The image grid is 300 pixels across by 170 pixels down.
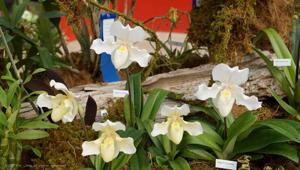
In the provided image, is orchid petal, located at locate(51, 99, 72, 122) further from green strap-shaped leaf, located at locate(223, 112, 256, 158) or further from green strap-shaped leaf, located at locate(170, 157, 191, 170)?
green strap-shaped leaf, located at locate(223, 112, 256, 158)

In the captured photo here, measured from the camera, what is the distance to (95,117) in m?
1.60

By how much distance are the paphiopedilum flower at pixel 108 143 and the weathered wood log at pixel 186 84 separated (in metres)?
0.50

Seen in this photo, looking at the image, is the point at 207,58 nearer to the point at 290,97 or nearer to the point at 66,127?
the point at 290,97

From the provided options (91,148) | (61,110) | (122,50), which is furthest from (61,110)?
(122,50)

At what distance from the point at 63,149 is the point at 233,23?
0.80 meters

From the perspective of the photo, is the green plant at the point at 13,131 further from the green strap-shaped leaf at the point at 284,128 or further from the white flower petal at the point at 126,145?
the green strap-shaped leaf at the point at 284,128

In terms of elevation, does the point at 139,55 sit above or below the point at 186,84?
above

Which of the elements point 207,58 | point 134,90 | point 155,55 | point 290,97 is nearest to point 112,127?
point 134,90

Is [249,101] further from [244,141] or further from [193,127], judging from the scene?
[244,141]

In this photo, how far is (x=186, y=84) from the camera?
1743mm

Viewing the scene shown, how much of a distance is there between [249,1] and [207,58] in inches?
18.0

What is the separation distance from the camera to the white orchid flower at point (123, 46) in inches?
47.2

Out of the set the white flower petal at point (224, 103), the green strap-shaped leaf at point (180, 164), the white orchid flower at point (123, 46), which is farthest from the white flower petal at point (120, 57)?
the green strap-shaped leaf at point (180, 164)

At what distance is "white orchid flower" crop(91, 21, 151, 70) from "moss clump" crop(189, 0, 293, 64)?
516mm
